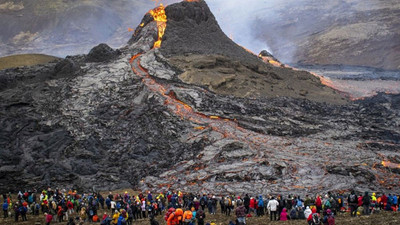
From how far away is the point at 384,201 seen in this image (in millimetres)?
25656

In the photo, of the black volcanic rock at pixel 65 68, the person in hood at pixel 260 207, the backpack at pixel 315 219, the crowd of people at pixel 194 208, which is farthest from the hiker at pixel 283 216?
the black volcanic rock at pixel 65 68

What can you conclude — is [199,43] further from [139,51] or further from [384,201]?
[384,201]

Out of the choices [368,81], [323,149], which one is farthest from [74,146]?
[368,81]

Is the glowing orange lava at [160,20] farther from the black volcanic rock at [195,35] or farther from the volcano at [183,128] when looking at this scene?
the volcano at [183,128]

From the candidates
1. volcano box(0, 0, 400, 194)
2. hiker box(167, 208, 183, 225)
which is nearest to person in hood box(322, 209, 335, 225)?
hiker box(167, 208, 183, 225)

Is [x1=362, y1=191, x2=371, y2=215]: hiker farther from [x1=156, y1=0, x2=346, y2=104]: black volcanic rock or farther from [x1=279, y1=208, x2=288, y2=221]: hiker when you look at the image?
[x1=156, y1=0, x2=346, y2=104]: black volcanic rock

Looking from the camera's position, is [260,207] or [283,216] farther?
[260,207]

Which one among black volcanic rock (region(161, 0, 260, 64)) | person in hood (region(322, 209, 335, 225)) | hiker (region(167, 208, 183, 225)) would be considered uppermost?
black volcanic rock (region(161, 0, 260, 64))

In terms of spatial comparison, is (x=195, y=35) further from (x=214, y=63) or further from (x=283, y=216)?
(x=283, y=216)

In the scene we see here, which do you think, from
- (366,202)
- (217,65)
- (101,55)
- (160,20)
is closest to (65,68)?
(101,55)

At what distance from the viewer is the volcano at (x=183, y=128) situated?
39.4m

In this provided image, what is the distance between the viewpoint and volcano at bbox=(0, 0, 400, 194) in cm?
3938

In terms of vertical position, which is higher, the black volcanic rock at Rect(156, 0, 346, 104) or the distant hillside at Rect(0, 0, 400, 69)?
the distant hillside at Rect(0, 0, 400, 69)

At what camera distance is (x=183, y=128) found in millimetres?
47469
